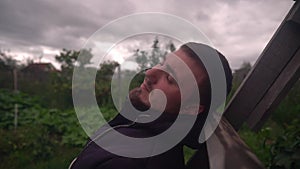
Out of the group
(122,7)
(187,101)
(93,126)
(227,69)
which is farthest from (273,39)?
(93,126)

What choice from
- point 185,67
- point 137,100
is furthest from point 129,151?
point 185,67

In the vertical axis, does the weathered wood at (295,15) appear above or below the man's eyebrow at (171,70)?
above

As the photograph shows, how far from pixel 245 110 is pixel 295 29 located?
285mm

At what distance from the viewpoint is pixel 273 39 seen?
83 centimetres

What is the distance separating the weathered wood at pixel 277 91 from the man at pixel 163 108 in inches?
9.6

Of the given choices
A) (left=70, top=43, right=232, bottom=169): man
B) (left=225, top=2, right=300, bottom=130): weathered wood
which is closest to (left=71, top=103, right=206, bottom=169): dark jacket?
(left=70, top=43, right=232, bottom=169): man

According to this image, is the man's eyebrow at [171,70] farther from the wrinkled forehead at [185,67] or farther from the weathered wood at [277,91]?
the weathered wood at [277,91]

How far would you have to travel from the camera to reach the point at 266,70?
0.85 meters

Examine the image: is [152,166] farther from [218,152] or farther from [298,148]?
[298,148]

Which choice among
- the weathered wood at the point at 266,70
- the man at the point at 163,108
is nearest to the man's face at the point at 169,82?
the man at the point at 163,108

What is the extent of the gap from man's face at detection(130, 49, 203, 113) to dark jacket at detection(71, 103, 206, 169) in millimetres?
49

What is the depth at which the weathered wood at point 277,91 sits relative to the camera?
2.79ft

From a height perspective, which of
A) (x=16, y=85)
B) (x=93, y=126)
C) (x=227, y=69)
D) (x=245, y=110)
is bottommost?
(x=16, y=85)

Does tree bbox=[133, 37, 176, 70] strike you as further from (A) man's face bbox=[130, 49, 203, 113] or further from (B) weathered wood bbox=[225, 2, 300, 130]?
(B) weathered wood bbox=[225, 2, 300, 130]
